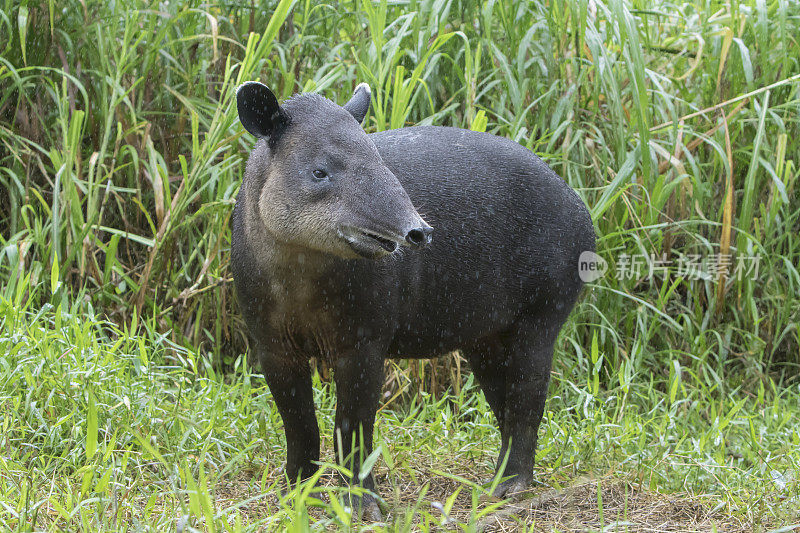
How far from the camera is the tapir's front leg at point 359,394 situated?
3.28 m

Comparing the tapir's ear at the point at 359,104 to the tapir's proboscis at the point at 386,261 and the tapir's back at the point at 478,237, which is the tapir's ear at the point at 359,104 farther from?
the tapir's back at the point at 478,237

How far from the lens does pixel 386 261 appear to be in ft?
10.7

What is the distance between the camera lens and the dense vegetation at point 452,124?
396cm

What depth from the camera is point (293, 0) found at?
14.4ft

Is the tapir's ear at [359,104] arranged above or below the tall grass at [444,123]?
above

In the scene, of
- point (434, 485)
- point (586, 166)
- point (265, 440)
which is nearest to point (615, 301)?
point (586, 166)

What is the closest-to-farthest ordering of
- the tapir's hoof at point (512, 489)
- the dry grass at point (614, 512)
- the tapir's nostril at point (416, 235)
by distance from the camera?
the tapir's nostril at point (416, 235) < the dry grass at point (614, 512) < the tapir's hoof at point (512, 489)

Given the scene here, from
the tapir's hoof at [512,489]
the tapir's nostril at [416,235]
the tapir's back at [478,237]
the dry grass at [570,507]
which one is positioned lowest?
the tapir's hoof at [512,489]

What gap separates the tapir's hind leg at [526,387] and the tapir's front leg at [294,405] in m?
0.80

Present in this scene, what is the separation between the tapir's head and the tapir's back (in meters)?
0.43

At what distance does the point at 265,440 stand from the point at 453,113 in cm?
203

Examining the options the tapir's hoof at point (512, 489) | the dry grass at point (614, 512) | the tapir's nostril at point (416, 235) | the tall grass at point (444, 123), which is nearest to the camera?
the tapir's nostril at point (416, 235)

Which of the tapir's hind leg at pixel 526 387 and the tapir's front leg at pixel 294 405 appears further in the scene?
the tapir's hind leg at pixel 526 387

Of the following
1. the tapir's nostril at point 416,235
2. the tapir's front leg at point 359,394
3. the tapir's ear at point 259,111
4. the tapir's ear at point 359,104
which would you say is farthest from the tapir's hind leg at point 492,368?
the tapir's ear at point 259,111
